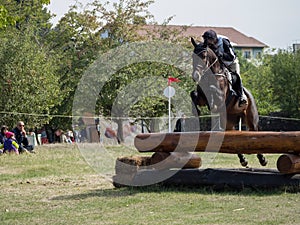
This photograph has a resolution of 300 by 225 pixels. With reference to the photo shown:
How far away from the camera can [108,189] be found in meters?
11.9

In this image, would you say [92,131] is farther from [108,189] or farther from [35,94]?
[108,189]

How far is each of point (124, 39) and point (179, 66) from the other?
575 centimetres

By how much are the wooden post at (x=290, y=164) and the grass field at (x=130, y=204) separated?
387 millimetres

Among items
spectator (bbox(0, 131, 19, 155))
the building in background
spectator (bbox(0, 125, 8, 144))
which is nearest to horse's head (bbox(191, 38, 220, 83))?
spectator (bbox(0, 131, 19, 155))

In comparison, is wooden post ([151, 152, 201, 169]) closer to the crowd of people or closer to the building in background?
the crowd of people

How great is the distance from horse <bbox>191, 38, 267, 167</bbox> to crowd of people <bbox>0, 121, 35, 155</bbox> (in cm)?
956

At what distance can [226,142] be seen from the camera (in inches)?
437

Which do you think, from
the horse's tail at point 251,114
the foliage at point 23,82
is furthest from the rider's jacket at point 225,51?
the foliage at point 23,82

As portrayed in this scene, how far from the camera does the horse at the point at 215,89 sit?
38.6ft

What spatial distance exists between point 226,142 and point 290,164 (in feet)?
4.11

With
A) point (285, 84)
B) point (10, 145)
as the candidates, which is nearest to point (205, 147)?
point (10, 145)

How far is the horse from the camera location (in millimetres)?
11759

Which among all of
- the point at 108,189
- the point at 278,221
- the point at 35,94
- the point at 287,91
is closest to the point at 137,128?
the point at 35,94

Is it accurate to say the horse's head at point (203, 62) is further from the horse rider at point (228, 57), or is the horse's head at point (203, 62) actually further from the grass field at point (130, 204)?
the grass field at point (130, 204)
